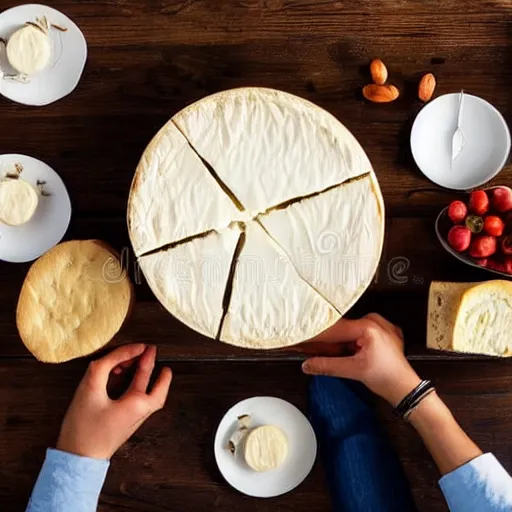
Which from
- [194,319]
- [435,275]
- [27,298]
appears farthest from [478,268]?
[27,298]

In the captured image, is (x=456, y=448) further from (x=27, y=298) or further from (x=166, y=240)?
(x=27, y=298)

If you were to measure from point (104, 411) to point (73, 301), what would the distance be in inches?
6.3

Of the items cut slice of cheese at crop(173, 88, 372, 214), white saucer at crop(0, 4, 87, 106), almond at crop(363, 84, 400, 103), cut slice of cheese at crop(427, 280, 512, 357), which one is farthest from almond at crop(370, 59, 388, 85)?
white saucer at crop(0, 4, 87, 106)

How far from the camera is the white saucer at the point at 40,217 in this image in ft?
3.31

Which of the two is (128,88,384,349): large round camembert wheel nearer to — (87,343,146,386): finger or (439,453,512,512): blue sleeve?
(87,343,146,386): finger

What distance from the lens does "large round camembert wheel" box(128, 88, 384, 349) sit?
0.89 metres

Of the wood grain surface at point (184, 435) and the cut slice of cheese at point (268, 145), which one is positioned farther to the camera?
the wood grain surface at point (184, 435)

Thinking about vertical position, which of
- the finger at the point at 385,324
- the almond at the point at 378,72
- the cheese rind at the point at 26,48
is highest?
the cheese rind at the point at 26,48

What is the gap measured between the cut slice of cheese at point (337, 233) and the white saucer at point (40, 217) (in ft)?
1.00

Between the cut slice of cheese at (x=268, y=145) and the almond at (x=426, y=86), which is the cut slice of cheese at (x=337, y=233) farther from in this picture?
the almond at (x=426, y=86)

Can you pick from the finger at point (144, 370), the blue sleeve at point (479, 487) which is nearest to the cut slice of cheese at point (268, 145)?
the finger at point (144, 370)

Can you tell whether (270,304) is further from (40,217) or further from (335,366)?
(40,217)

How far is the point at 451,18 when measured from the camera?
3.40 feet

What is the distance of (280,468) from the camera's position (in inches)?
40.9
